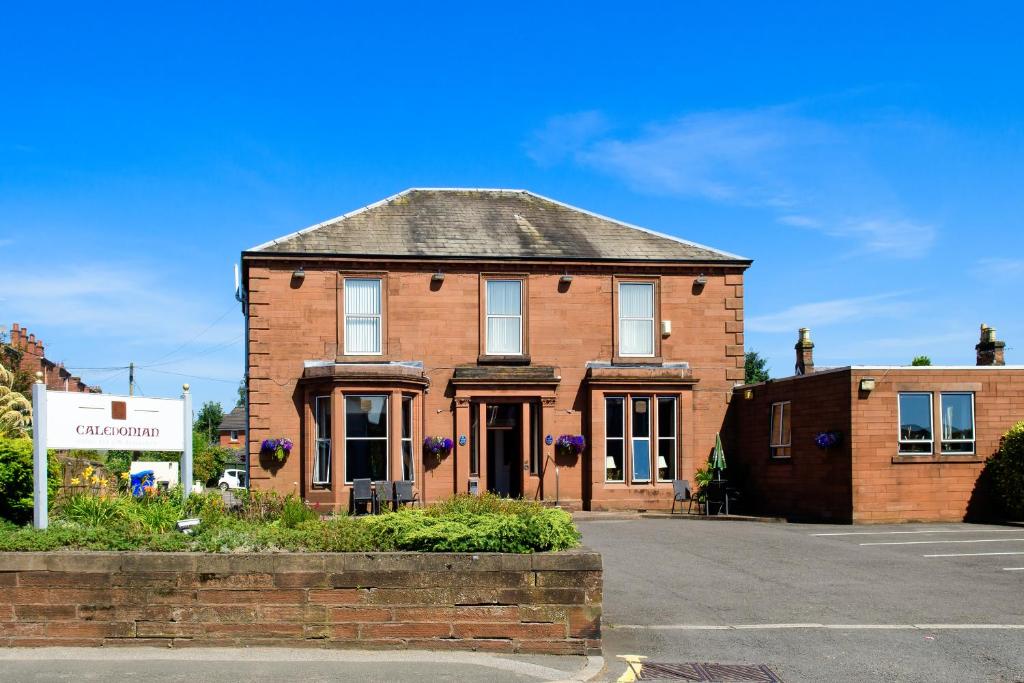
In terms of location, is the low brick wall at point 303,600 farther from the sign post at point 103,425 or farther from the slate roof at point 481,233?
the slate roof at point 481,233

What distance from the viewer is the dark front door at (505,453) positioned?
1040 inches

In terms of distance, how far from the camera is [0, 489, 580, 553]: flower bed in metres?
9.34

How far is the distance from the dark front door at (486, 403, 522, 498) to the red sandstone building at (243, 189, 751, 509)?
52mm

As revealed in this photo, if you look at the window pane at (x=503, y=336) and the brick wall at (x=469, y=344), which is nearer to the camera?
the brick wall at (x=469, y=344)

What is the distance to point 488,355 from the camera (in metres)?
26.0

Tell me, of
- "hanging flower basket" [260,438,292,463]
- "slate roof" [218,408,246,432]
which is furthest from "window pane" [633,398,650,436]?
"slate roof" [218,408,246,432]

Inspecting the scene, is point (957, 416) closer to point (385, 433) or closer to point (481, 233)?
point (481, 233)

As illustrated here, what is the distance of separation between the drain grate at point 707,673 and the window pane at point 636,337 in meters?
17.6

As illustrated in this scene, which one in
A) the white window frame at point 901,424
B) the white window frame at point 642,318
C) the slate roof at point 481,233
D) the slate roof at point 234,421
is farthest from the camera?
the slate roof at point 234,421

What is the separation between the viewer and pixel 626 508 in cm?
2592

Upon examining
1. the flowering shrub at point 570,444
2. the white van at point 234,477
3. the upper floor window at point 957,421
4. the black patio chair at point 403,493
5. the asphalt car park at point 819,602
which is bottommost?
the white van at point 234,477

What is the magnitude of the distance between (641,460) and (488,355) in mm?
4720

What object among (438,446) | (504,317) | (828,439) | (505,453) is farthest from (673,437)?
(438,446)

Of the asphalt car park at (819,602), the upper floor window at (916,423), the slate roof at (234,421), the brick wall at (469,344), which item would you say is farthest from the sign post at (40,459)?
the slate roof at (234,421)
